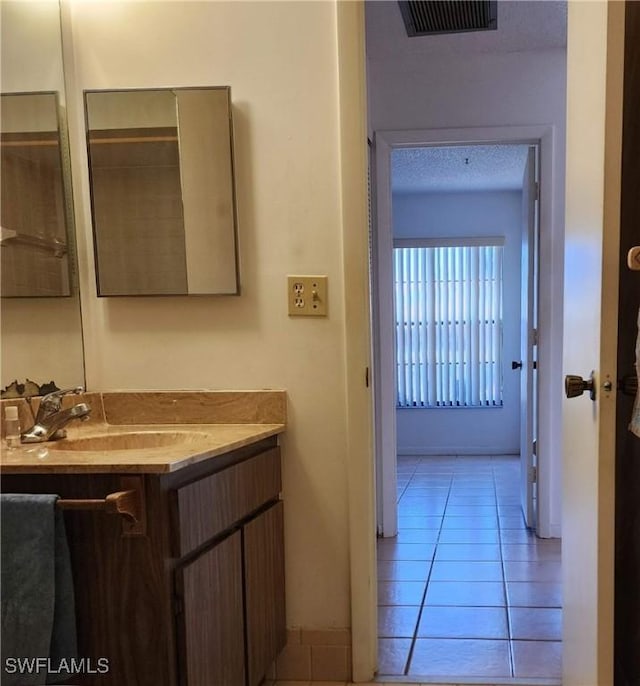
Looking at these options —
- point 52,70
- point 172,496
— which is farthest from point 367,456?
point 52,70

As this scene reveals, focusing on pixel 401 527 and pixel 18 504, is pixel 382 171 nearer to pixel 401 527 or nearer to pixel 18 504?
pixel 401 527

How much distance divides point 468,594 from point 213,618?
1380 mm

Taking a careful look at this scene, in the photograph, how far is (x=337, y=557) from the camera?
1643 mm

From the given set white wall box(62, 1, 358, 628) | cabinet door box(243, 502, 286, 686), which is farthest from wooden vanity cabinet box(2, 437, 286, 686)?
white wall box(62, 1, 358, 628)

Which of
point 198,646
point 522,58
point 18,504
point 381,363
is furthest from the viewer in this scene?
point 381,363

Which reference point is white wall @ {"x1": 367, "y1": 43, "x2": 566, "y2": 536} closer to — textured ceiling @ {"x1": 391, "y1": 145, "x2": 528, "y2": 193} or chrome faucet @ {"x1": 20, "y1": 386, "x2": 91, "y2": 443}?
textured ceiling @ {"x1": 391, "y1": 145, "x2": 528, "y2": 193}

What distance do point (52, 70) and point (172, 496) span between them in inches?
51.4

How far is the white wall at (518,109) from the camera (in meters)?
2.70

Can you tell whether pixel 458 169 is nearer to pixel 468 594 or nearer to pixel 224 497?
pixel 468 594

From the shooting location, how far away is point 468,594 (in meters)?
2.22

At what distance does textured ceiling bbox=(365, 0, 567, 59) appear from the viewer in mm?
2295

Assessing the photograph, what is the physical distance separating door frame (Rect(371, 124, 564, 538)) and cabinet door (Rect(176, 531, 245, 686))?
1.68 metres

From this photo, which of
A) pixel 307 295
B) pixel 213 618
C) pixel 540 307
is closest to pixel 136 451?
pixel 213 618

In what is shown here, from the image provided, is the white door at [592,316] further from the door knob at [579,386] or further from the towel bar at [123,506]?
the towel bar at [123,506]
